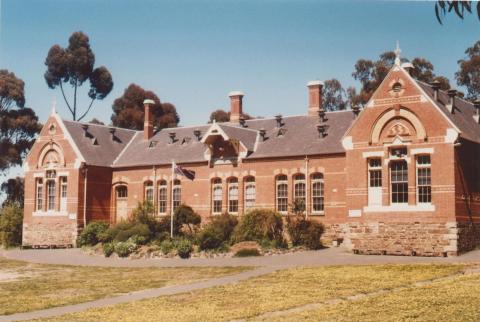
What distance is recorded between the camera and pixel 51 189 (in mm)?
48031

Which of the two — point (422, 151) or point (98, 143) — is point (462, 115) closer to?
point (422, 151)

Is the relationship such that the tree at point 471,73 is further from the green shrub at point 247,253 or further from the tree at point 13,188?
the tree at point 13,188

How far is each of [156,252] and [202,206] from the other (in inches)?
355

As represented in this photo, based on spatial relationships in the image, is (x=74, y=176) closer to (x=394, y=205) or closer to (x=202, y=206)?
(x=202, y=206)

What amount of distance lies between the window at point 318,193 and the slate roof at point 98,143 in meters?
17.0

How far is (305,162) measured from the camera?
128 feet

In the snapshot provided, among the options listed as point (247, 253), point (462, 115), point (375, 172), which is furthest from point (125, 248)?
point (462, 115)

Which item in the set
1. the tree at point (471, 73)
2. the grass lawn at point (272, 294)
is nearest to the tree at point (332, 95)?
the tree at point (471, 73)

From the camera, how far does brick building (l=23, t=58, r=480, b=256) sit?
104 ft

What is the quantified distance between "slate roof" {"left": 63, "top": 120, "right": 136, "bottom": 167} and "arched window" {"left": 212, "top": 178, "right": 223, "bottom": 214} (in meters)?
9.62

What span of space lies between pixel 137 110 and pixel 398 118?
45.4 m

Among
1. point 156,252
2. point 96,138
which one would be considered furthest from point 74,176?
point 156,252

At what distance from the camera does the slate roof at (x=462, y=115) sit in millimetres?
32719

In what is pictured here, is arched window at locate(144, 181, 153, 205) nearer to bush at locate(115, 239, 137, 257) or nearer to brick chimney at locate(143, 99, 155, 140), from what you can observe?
brick chimney at locate(143, 99, 155, 140)
